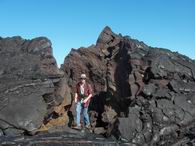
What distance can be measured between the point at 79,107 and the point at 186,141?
6.00 meters

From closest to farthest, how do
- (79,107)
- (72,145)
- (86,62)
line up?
(72,145)
(79,107)
(86,62)

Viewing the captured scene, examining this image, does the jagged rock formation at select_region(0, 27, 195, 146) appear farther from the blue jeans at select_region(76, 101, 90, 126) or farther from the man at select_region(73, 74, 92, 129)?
the man at select_region(73, 74, 92, 129)

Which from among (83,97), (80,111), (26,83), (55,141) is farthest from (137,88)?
(55,141)

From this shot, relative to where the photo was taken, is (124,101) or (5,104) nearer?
(5,104)

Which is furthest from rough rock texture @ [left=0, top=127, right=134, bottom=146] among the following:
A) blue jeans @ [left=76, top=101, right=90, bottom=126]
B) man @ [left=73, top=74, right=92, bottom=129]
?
man @ [left=73, top=74, right=92, bottom=129]

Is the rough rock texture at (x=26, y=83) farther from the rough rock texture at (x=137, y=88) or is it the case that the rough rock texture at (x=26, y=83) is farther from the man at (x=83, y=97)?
the rough rock texture at (x=137, y=88)

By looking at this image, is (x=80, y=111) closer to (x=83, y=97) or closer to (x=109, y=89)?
(x=83, y=97)

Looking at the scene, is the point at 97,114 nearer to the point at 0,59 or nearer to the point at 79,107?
the point at 79,107

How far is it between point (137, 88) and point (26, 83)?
6.26 meters

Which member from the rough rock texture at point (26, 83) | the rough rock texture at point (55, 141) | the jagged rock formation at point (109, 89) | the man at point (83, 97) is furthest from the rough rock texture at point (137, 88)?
the rough rock texture at point (55, 141)

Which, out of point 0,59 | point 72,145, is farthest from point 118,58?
point 72,145

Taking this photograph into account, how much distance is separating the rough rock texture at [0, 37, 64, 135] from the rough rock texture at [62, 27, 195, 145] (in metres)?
2.96

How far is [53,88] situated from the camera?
76.5 ft

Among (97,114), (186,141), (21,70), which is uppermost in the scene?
(21,70)
